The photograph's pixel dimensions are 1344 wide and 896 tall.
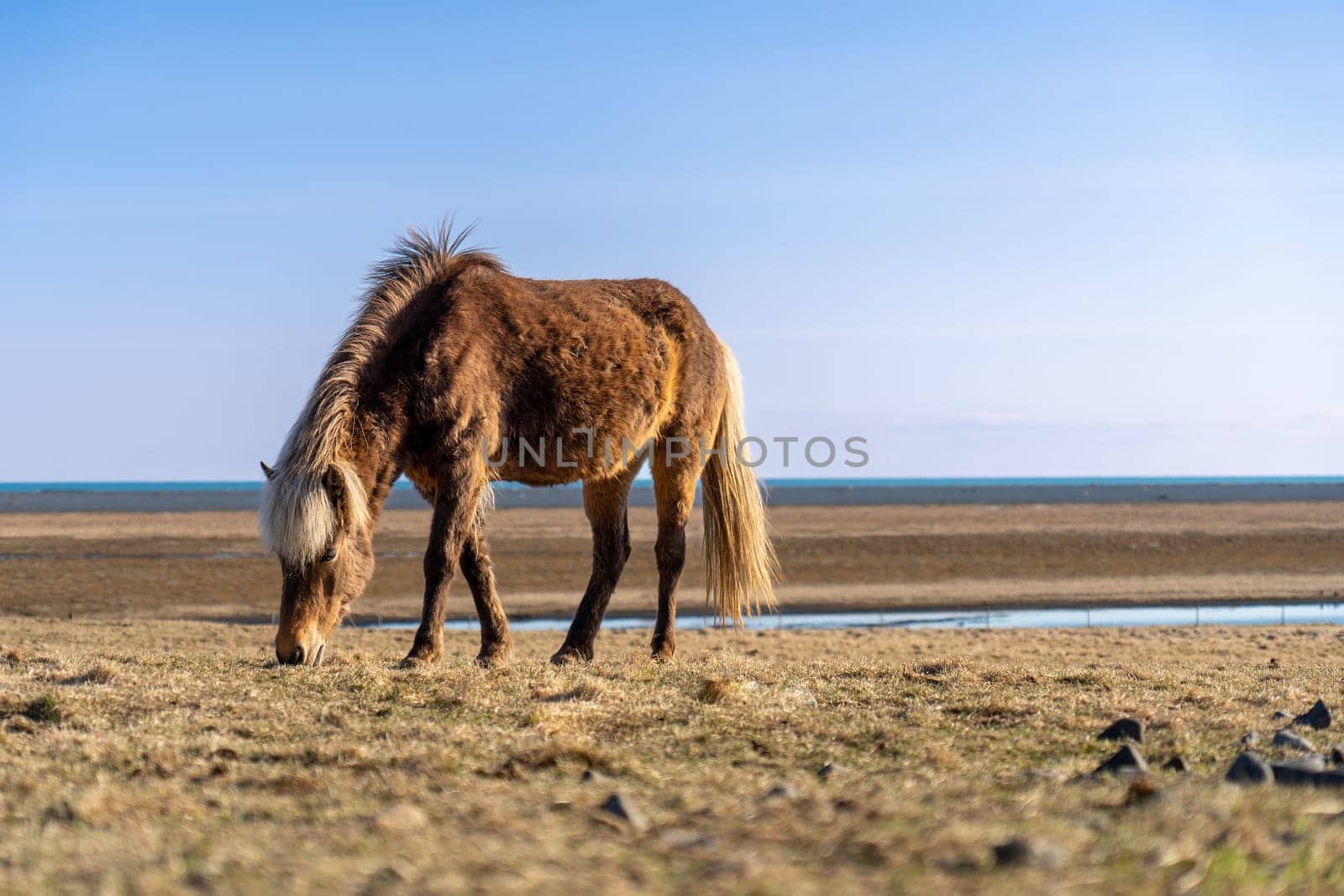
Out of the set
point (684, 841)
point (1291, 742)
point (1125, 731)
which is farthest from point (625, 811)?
point (1291, 742)

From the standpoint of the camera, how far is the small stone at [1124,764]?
394 cm

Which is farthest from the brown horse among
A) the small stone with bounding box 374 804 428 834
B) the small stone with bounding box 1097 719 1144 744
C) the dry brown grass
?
the small stone with bounding box 1097 719 1144 744

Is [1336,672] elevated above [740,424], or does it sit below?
below

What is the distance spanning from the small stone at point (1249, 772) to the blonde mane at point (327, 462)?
430 cm

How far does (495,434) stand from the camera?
7086mm

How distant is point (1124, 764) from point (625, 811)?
72.2 inches

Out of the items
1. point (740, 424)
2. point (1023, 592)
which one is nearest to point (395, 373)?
point (740, 424)

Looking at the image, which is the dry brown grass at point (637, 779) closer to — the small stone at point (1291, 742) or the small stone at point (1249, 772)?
the small stone at point (1249, 772)

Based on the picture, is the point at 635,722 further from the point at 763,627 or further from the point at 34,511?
the point at 34,511

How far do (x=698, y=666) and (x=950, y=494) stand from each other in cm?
5589

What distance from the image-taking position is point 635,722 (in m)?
4.94

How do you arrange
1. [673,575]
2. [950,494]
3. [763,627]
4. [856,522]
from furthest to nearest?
[950,494] < [856,522] < [763,627] < [673,575]

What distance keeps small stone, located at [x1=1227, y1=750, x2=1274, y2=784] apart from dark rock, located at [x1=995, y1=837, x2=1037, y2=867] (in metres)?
1.31

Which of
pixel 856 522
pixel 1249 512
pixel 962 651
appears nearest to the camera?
pixel 962 651
